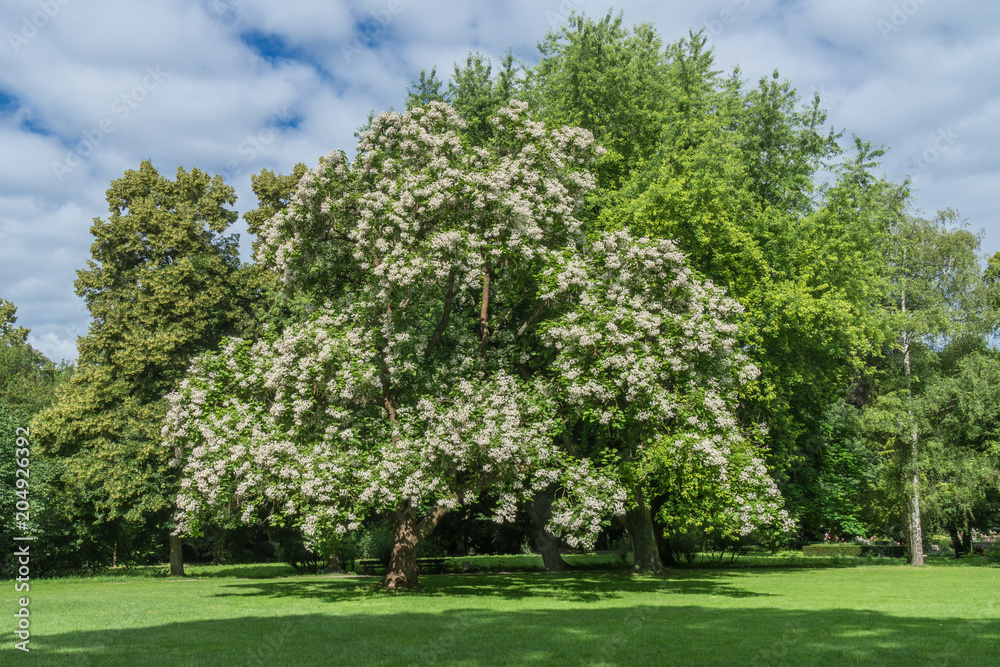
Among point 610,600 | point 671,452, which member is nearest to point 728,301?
point 671,452

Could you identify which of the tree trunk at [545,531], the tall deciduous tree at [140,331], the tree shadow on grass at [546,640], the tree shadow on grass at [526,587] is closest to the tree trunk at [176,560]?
the tall deciduous tree at [140,331]

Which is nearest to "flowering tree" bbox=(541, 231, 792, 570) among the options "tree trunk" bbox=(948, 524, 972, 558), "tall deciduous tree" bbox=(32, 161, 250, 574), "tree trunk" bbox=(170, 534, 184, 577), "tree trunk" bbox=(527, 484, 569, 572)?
"tree trunk" bbox=(527, 484, 569, 572)

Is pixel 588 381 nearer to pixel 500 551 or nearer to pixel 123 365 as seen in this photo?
pixel 123 365

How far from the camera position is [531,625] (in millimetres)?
15953

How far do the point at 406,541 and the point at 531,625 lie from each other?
10.1 metres

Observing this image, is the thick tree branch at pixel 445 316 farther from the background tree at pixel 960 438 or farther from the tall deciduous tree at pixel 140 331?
the background tree at pixel 960 438

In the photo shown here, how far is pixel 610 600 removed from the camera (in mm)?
21469

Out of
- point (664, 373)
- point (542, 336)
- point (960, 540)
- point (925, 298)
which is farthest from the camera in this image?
point (960, 540)

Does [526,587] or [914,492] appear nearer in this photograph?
[526,587]

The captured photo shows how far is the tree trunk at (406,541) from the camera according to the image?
81.4 feet

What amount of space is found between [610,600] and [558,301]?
9.65 metres

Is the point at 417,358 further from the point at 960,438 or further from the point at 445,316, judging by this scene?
the point at 960,438

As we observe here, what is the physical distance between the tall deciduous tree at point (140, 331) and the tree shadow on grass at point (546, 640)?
898 inches

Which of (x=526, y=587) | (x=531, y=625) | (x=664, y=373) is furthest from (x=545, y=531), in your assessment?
(x=531, y=625)
